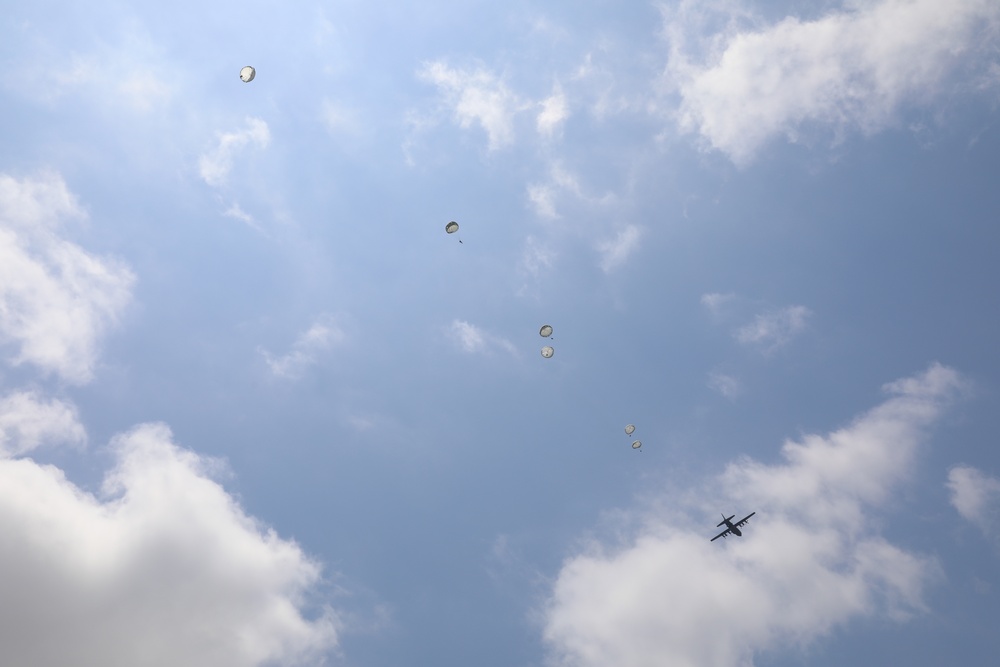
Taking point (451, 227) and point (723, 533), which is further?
point (723, 533)

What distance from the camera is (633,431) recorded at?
74.7 meters

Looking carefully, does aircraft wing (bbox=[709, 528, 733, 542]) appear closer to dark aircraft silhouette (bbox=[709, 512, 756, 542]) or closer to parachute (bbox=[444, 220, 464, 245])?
dark aircraft silhouette (bbox=[709, 512, 756, 542])

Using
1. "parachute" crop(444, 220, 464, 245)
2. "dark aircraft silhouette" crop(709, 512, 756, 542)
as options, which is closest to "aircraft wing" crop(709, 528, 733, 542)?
"dark aircraft silhouette" crop(709, 512, 756, 542)

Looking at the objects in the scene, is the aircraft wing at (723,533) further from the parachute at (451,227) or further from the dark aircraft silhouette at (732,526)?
the parachute at (451,227)

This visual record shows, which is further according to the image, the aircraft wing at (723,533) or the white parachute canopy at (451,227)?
the aircraft wing at (723,533)

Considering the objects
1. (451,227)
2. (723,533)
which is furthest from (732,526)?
(451,227)

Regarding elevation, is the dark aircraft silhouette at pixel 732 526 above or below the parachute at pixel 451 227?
below

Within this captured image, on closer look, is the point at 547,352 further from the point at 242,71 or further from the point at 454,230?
the point at 242,71

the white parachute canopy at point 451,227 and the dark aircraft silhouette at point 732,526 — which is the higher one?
the white parachute canopy at point 451,227

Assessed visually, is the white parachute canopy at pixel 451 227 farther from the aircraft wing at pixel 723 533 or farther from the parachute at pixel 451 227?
the aircraft wing at pixel 723 533

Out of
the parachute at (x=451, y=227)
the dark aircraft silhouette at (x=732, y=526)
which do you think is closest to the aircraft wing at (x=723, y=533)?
A: the dark aircraft silhouette at (x=732, y=526)

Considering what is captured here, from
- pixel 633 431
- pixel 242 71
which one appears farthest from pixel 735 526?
pixel 242 71

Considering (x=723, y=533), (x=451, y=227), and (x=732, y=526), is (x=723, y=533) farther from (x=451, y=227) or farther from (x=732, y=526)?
(x=451, y=227)

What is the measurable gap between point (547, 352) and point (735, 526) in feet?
142
